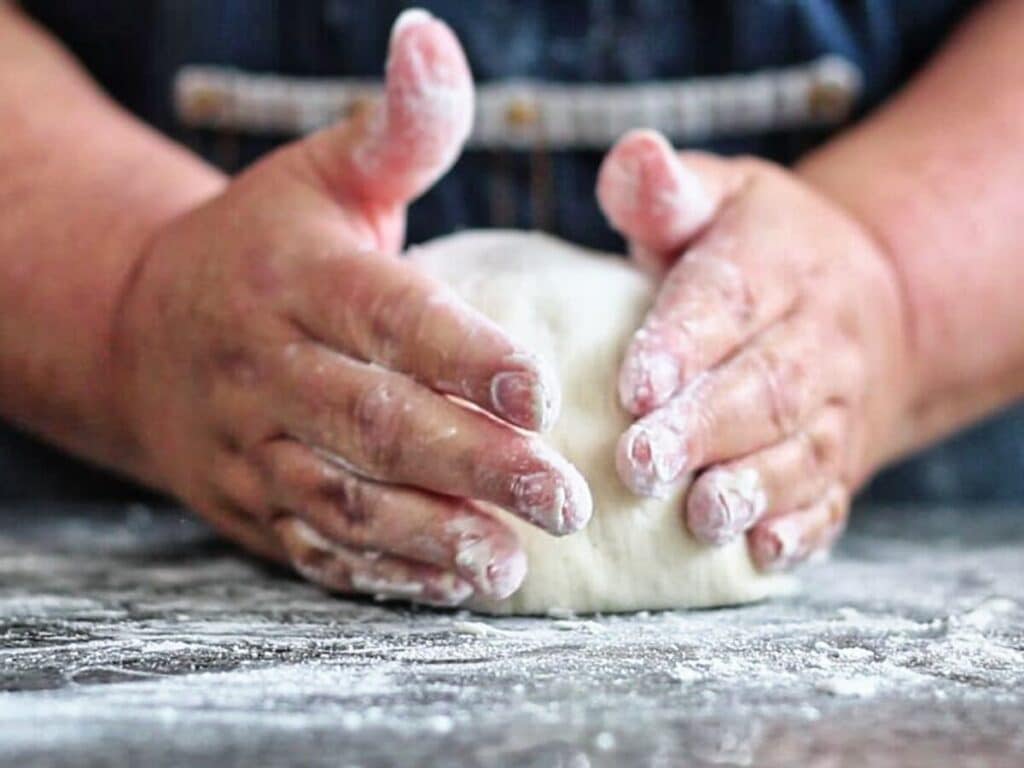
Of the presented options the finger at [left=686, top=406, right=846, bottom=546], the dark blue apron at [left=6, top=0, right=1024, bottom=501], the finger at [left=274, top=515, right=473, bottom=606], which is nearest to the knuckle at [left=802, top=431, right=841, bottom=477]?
the finger at [left=686, top=406, right=846, bottom=546]

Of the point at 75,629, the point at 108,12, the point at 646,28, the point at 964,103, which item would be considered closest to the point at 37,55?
the point at 108,12

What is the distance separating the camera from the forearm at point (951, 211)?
40.7 inches

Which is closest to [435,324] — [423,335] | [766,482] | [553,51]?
[423,335]

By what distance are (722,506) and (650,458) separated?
6 cm

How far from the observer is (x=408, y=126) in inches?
32.3

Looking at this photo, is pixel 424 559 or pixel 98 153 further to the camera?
pixel 98 153

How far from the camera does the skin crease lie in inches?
30.2

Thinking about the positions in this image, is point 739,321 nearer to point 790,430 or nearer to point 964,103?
point 790,430

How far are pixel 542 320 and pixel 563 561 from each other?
0.15 m

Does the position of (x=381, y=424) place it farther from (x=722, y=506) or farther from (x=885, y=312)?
(x=885, y=312)

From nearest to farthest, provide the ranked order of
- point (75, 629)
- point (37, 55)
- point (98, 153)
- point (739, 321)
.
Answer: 1. point (75, 629)
2. point (739, 321)
3. point (98, 153)
4. point (37, 55)

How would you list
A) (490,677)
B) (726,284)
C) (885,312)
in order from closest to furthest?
1. (490,677)
2. (726,284)
3. (885,312)

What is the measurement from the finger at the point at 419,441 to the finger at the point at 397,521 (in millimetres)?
10

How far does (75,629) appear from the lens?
2.35ft
